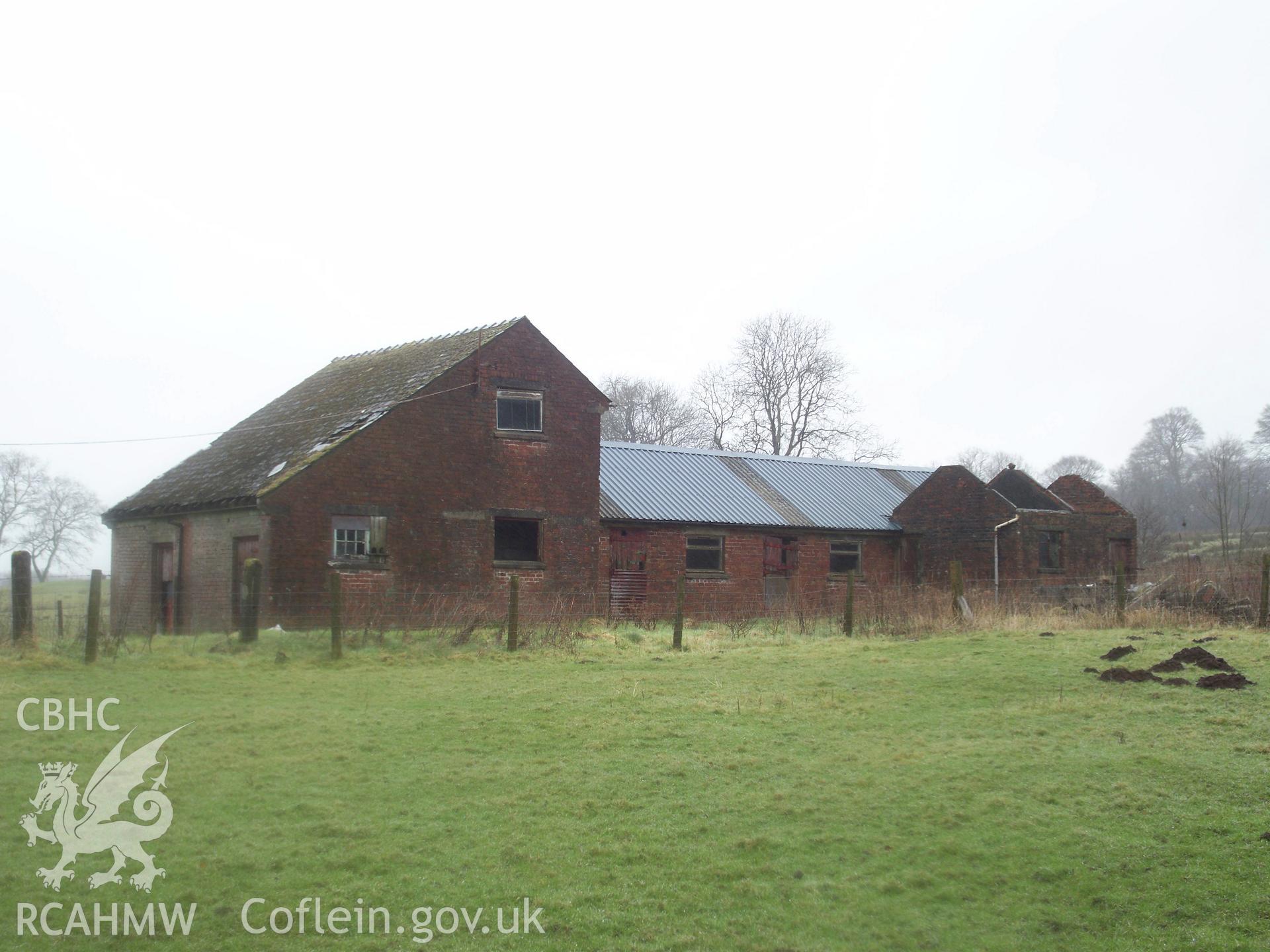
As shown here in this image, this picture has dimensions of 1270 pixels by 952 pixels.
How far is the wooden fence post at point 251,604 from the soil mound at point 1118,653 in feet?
40.0

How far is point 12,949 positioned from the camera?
6211mm

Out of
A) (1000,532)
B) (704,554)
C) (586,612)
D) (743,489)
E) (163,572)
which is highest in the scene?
(743,489)

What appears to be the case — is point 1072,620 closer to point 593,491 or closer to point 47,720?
point 593,491

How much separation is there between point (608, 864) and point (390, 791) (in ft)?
7.83

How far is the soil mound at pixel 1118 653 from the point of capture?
50.7 ft

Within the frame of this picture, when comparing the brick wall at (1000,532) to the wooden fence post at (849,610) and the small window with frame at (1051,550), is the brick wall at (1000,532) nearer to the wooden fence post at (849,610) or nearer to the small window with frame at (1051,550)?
the small window with frame at (1051,550)

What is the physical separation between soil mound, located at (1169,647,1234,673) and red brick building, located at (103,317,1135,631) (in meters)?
10.1

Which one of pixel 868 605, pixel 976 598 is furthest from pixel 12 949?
pixel 976 598

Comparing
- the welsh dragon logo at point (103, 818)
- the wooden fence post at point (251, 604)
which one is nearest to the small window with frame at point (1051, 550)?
the wooden fence post at point (251, 604)

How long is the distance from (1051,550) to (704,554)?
11.6 m

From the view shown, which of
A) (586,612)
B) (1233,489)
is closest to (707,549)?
(586,612)

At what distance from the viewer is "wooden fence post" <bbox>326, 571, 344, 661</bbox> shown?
52.7 ft

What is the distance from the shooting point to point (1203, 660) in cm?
1447

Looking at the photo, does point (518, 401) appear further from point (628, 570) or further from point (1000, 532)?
point (1000, 532)
